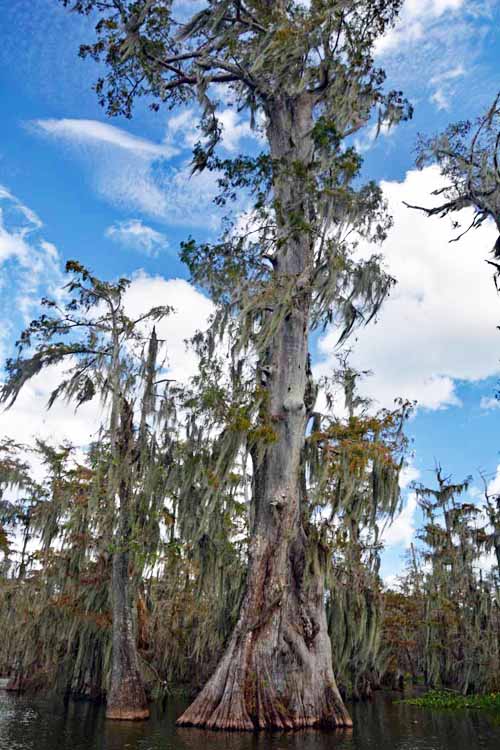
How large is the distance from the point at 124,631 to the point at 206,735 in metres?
4.30

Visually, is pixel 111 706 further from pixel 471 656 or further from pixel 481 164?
pixel 471 656

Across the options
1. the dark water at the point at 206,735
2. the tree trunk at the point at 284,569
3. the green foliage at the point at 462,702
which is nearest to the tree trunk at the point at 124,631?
the dark water at the point at 206,735

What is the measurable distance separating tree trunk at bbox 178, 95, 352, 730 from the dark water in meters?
0.56

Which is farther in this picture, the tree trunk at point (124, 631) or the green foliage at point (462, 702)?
the green foliage at point (462, 702)

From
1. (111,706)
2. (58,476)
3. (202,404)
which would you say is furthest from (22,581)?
(202,404)

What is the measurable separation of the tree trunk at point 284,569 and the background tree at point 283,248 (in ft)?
0.08

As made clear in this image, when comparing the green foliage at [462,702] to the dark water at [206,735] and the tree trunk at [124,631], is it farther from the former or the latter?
the tree trunk at [124,631]

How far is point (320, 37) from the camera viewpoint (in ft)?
40.5

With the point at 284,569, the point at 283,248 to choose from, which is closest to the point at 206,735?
the point at 284,569

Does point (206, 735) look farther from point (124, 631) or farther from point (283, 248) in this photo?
point (283, 248)

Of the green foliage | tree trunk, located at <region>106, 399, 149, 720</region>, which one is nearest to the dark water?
tree trunk, located at <region>106, 399, 149, 720</region>

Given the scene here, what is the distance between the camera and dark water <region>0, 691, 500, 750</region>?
826 cm

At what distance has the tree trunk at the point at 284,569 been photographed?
33.2ft

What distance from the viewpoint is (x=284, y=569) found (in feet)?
37.2
